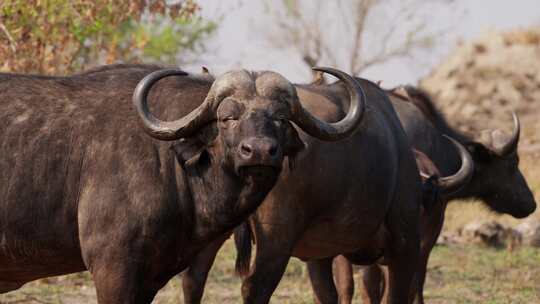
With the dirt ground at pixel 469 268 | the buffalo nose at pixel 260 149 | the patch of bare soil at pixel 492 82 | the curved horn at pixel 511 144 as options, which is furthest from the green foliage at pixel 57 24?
the patch of bare soil at pixel 492 82

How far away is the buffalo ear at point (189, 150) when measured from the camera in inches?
234

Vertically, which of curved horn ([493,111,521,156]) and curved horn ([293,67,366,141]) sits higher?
curved horn ([293,67,366,141])

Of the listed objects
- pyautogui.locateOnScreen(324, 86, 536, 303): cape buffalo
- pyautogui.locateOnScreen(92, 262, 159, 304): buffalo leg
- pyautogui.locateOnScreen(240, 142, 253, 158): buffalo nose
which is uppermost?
pyautogui.locateOnScreen(240, 142, 253, 158): buffalo nose

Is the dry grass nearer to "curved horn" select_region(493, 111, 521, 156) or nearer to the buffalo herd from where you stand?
"curved horn" select_region(493, 111, 521, 156)

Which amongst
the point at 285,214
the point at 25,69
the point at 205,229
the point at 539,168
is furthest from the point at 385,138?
the point at 539,168

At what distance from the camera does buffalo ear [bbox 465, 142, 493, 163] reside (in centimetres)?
1127

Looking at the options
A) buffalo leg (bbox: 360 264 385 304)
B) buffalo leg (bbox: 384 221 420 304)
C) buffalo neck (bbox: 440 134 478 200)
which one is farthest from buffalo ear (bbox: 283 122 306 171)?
buffalo neck (bbox: 440 134 478 200)

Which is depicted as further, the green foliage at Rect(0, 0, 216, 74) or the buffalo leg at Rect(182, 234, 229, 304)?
the green foliage at Rect(0, 0, 216, 74)

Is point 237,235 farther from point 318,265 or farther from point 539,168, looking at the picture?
point 539,168

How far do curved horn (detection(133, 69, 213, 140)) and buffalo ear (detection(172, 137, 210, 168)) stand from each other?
128 mm

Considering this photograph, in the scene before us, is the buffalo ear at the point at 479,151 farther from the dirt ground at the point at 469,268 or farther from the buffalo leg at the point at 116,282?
the buffalo leg at the point at 116,282

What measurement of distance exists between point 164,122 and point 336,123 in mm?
915

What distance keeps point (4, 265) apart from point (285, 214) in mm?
1764

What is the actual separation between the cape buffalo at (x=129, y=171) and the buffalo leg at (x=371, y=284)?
3.52 metres
